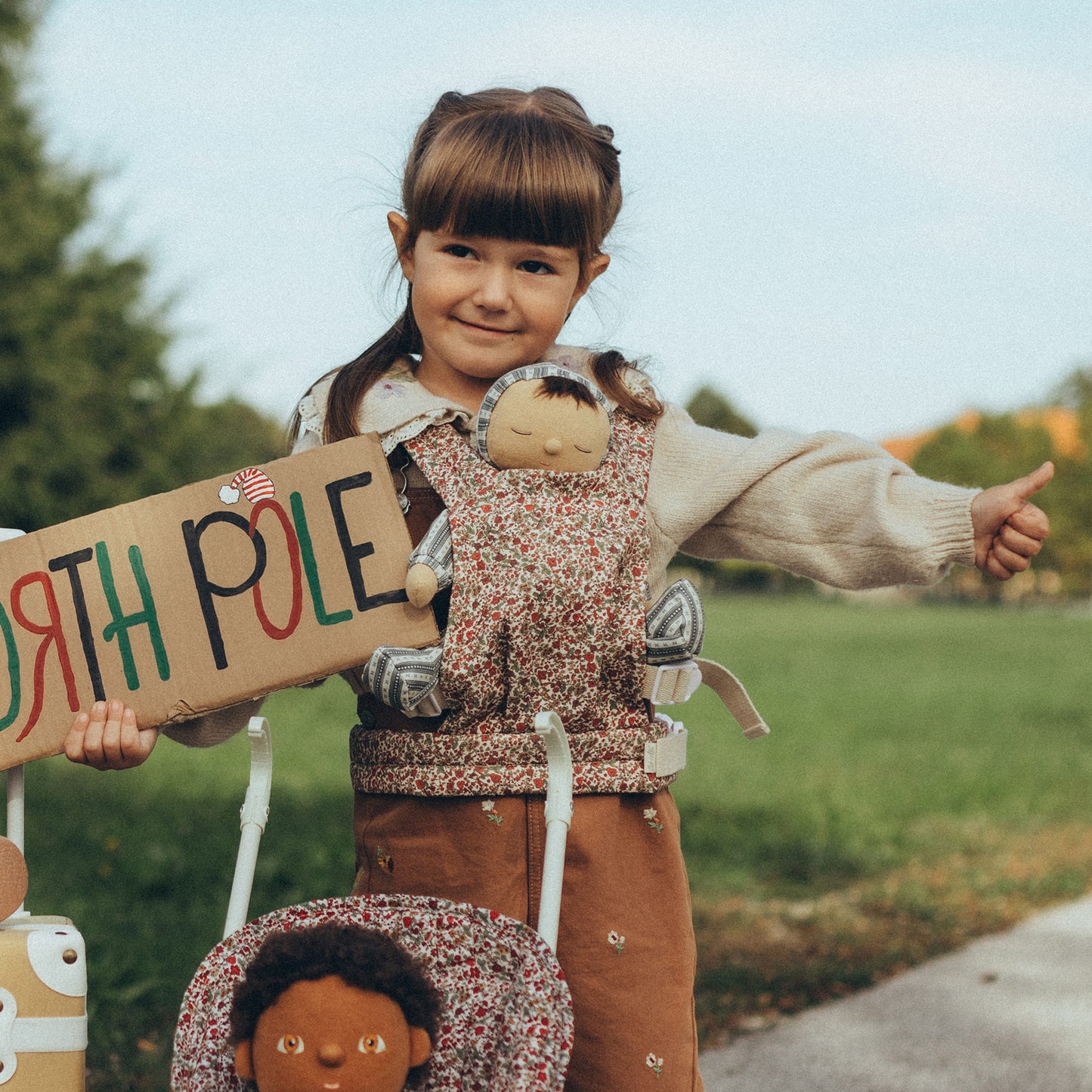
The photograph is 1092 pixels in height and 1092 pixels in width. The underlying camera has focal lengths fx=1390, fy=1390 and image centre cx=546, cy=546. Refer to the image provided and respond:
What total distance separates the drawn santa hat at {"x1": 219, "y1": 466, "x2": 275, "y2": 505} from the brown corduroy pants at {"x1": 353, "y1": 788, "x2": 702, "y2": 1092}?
0.50 m

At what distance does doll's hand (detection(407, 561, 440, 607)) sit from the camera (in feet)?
6.55

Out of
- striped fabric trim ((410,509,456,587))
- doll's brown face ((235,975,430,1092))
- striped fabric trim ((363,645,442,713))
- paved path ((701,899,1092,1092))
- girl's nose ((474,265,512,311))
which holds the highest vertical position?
girl's nose ((474,265,512,311))

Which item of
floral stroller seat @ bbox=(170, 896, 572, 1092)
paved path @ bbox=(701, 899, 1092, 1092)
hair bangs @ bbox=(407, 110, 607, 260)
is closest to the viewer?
floral stroller seat @ bbox=(170, 896, 572, 1092)

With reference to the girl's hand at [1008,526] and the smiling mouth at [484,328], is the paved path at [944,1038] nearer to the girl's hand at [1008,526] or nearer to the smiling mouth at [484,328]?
the girl's hand at [1008,526]

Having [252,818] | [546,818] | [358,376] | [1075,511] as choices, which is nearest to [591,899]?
[546,818]

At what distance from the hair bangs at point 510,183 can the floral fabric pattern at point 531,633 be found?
35cm

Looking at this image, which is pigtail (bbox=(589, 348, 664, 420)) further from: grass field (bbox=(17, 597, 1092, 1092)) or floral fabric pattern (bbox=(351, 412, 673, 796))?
grass field (bbox=(17, 597, 1092, 1092))

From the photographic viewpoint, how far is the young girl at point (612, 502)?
6.75 feet

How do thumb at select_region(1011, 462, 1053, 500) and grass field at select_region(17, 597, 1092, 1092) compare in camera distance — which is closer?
thumb at select_region(1011, 462, 1053, 500)

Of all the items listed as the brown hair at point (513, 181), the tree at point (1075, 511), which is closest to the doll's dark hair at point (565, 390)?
the brown hair at point (513, 181)

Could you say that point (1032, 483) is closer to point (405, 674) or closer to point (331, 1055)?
point (405, 674)

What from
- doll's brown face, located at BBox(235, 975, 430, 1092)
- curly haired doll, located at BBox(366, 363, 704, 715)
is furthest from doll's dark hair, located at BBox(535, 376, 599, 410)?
doll's brown face, located at BBox(235, 975, 430, 1092)

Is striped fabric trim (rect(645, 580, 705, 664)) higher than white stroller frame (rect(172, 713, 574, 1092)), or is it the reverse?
striped fabric trim (rect(645, 580, 705, 664))

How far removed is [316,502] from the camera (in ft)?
Result: 6.79
